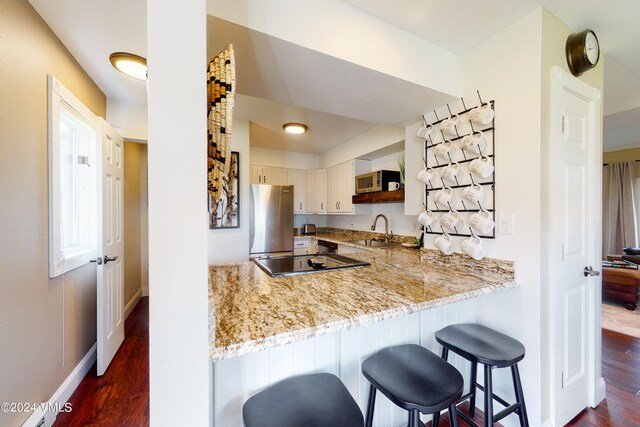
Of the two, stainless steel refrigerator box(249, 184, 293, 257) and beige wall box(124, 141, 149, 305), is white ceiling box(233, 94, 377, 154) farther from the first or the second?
beige wall box(124, 141, 149, 305)

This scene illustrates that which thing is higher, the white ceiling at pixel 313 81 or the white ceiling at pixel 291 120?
the white ceiling at pixel 291 120

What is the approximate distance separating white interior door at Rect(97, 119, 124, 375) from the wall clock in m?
3.22

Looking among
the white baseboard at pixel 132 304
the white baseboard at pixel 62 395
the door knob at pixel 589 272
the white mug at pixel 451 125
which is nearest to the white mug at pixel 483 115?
the white mug at pixel 451 125

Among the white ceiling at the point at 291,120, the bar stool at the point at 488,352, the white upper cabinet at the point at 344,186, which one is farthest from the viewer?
the white upper cabinet at the point at 344,186

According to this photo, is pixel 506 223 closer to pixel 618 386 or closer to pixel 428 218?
pixel 428 218

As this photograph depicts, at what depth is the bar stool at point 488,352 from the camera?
1217 mm

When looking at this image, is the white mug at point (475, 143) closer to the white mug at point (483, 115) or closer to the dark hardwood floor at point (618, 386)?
the white mug at point (483, 115)

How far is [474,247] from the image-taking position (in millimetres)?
1586

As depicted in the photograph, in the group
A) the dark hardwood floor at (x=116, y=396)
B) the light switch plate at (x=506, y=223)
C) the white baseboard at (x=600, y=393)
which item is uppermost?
the light switch plate at (x=506, y=223)

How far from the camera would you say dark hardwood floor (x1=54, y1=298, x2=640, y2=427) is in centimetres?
159

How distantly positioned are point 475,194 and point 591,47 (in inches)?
41.7

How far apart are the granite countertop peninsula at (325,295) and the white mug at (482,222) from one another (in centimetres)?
21

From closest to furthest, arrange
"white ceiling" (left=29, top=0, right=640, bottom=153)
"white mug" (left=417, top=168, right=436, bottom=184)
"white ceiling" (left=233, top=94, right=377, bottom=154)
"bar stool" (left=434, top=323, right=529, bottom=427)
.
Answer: "bar stool" (left=434, top=323, right=529, bottom=427) → "white ceiling" (left=29, top=0, right=640, bottom=153) → "white mug" (left=417, top=168, right=436, bottom=184) → "white ceiling" (left=233, top=94, right=377, bottom=154)

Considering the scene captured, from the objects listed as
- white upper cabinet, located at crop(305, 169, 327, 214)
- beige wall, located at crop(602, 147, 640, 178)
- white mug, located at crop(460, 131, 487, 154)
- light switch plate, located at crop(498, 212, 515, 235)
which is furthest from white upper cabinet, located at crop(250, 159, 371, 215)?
beige wall, located at crop(602, 147, 640, 178)
